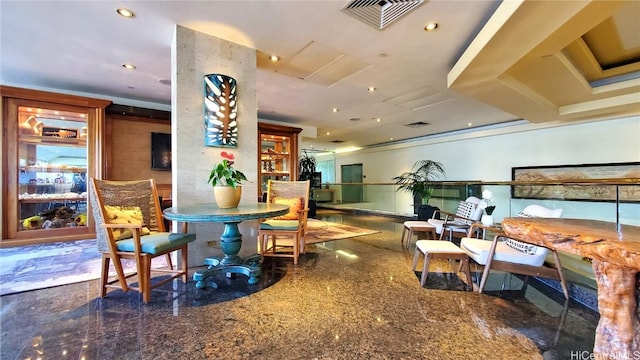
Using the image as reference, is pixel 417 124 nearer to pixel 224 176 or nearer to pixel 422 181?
pixel 422 181

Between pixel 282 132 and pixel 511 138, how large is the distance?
611 cm

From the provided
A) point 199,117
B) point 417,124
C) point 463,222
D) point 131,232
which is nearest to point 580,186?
point 463,222

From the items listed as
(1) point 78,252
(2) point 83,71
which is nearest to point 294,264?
(1) point 78,252

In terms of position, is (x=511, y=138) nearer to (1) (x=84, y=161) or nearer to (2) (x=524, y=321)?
(2) (x=524, y=321)

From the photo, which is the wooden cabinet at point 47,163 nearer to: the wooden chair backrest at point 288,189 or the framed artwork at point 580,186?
the wooden chair backrest at point 288,189

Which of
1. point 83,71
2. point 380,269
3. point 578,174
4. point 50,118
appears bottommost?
point 380,269

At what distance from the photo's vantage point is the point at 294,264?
321 cm

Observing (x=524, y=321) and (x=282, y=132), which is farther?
(x=282, y=132)

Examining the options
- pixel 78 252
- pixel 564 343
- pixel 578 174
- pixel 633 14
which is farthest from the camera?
pixel 578 174

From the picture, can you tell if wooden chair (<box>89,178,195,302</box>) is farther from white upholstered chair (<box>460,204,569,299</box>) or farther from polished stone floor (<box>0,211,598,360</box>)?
white upholstered chair (<box>460,204,569,299</box>)

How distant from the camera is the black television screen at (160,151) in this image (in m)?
5.22

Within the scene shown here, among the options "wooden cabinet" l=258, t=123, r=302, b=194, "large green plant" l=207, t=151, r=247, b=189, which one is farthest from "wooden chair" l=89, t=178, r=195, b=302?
"wooden cabinet" l=258, t=123, r=302, b=194

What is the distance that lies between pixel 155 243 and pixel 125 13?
7.16 feet

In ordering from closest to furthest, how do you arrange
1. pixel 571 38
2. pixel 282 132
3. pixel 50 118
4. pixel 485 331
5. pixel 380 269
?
pixel 485 331, pixel 571 38, pixel 380 269, pixel 50 118, pixel 282 132
